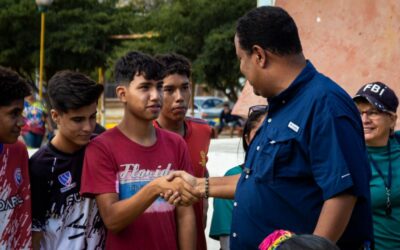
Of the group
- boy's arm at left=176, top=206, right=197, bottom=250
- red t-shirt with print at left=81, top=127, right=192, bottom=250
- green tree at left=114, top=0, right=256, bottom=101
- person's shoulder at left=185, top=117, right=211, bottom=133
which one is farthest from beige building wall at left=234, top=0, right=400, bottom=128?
green tree at left=114, top=0, right=256, bottom=101

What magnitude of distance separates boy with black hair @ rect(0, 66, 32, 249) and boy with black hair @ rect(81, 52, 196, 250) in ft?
1.06

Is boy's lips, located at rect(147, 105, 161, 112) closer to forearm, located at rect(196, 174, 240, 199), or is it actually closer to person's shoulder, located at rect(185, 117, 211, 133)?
forearm, located at rect(196, 174, 240, 199)

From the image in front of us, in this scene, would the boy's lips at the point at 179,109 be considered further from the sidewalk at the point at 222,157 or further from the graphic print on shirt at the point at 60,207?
the sidewalk at the point at 222,157

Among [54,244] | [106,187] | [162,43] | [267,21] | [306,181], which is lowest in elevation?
[162,43]

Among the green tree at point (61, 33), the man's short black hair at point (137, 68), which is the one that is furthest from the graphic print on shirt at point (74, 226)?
the green tree at point (61, 33)

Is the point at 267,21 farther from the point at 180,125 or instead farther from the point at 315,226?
the point at 180,125

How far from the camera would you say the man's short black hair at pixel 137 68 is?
3951 millimetres

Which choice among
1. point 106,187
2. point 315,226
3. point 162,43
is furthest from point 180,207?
point 162,43

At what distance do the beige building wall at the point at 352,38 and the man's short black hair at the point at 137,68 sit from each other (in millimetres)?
3046

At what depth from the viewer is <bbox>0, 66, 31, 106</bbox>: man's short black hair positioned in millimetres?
3703

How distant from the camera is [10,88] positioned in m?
3.73

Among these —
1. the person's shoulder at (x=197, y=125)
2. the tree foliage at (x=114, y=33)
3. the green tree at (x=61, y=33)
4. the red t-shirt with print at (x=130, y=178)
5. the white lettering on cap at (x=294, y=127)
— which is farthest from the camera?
the green tree at (x=61, y=33)

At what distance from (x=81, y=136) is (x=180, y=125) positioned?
41.7 inches

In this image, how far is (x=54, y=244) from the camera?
148 inches
